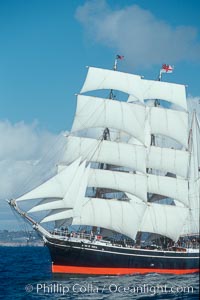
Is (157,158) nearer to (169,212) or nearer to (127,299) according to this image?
(169,212)

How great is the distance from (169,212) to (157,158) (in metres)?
6.96

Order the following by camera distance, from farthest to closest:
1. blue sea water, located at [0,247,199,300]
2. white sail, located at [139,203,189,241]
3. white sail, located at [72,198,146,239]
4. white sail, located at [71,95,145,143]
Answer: white sail, located at [139,203,189,241]
white sail, located at [71,95,145,143]
white sail, located at [72,198,146,239]
blue sea water, located at [0,247,199,300]

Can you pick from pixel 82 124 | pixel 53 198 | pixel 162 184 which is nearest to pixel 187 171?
pixel 162 184

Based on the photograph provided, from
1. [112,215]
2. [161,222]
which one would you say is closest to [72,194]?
[112,215]

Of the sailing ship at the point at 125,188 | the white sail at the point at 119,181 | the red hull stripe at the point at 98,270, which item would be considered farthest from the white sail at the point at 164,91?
the red hull stripe at the point at 98,270

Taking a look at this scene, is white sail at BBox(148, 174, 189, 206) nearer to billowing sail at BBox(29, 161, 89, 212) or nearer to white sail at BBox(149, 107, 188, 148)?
white sail at BBox(149, 107, 188, 148)

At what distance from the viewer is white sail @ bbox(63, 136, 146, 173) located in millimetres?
64812

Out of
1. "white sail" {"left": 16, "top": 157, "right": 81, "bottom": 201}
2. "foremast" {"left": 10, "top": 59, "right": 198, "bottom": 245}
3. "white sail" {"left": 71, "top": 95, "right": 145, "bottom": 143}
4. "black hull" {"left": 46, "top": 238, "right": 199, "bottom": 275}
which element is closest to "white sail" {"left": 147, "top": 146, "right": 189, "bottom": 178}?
"foremast" {"left": 10, "top": 59, "right": 198, "bottom": 245}

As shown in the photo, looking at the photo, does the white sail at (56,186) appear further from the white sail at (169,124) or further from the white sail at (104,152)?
the white sail at (169,124)

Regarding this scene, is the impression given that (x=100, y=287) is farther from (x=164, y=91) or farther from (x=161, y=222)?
(x=164, y=91)

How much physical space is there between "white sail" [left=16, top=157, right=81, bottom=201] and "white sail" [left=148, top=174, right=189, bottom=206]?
1223 centimetres

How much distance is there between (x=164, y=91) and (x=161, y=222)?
1787 centimetres

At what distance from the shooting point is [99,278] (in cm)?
5572

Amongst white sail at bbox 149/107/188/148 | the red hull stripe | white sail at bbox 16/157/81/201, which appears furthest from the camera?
white sail at bbox 149/107/188/148
